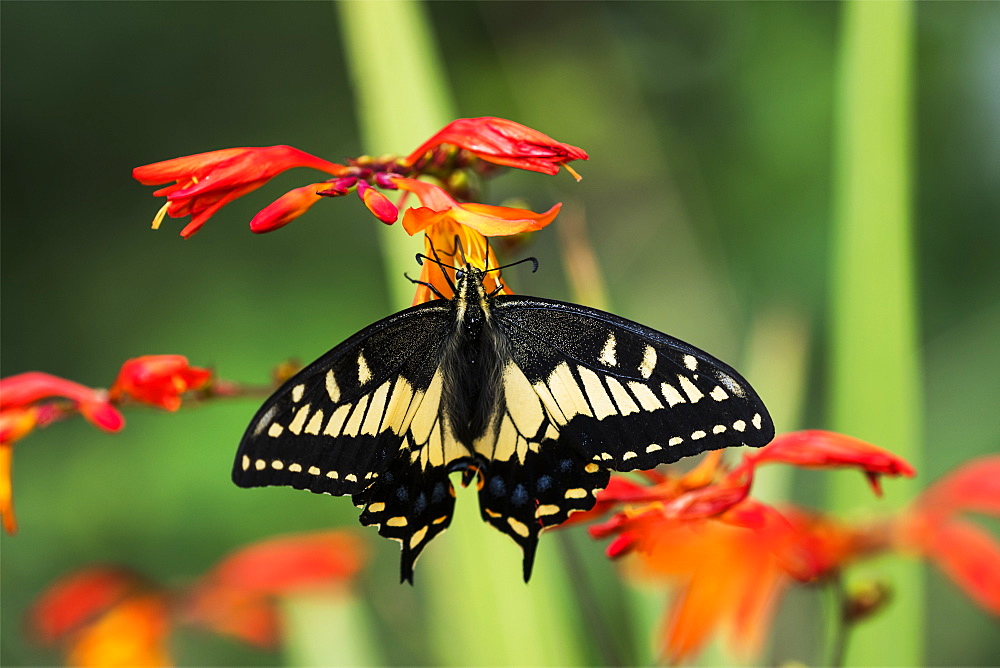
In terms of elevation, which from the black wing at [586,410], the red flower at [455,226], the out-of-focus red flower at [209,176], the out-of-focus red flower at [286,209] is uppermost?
the out-of-focus red flower at [209,176]

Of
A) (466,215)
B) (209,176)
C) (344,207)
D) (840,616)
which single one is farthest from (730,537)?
(344,207)

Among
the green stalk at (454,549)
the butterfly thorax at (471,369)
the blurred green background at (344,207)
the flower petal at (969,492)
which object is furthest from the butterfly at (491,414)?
the blurred green background at (344,207)

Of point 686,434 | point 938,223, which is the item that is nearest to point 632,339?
point 686,434

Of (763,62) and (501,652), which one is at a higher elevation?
(763,62)

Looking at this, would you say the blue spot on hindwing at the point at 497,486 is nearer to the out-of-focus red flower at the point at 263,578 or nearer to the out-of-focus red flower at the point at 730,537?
the out-of-focus red flower at the point at 730,537

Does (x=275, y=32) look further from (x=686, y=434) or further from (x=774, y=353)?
(x=686, y=434)

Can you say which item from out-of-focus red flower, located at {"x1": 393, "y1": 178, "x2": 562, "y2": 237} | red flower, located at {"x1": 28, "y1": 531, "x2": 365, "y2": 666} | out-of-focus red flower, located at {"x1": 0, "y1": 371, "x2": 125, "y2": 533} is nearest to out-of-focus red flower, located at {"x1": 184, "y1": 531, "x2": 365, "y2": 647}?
red flower, located at {"x1": 28, "y1": 531, "x2": 365, "y2": 666}

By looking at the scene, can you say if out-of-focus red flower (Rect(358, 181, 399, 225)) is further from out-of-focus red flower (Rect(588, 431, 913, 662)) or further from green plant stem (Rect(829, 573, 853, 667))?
green plant stem (Rect(829, 573, 853, 667))
